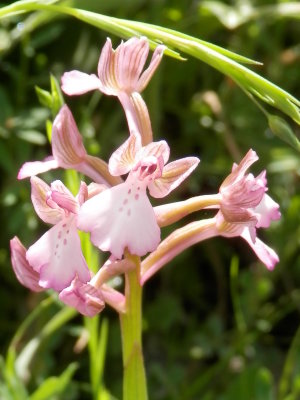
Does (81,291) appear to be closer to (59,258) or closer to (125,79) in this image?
(59,258)

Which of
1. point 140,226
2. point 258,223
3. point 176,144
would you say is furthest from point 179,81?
point 140,226

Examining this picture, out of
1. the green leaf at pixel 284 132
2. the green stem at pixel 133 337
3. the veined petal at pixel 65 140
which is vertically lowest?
the green stem at pixel 133 337

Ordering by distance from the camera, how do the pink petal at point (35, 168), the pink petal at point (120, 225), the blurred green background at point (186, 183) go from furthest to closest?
the blurred green background at point (186, 183)
the pink petal at point (35, 168)
the pink petal at point (120, 225)

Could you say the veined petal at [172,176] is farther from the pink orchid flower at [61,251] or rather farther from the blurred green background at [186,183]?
the blurred green background at [186,183]

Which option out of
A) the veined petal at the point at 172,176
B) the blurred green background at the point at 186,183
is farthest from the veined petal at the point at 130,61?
the blurred green background at the point at 186,183

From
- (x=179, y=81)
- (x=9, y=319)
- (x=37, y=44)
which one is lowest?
(x=9, y=319)

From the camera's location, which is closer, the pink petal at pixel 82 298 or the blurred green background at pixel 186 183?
the pink petal at pixel 82 298

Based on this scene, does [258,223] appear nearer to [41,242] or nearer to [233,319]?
[41,242]
